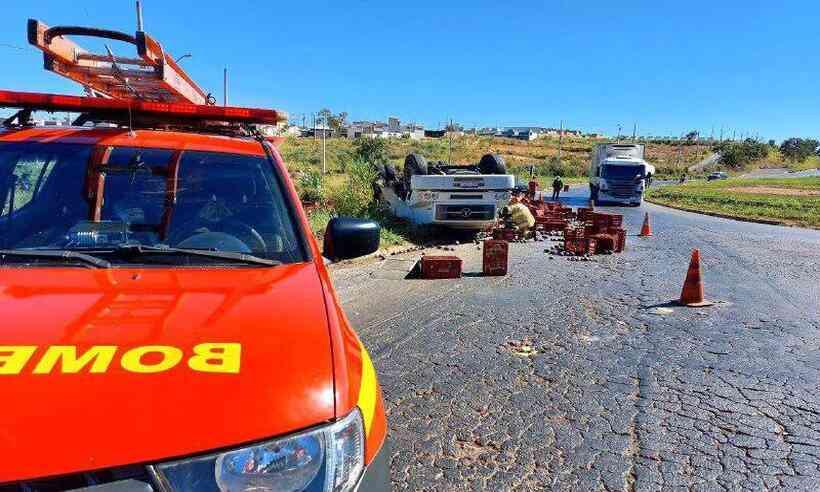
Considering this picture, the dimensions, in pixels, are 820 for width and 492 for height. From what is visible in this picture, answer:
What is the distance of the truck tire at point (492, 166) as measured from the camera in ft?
45.4

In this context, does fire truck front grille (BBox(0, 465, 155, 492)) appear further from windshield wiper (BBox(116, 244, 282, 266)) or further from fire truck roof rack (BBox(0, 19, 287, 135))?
fire truck roof rack (BBox(0, 19, 287, 135))

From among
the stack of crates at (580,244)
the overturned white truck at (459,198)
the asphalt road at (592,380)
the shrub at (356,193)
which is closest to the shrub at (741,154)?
the shrub at (356,193)

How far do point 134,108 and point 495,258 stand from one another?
6.16 m

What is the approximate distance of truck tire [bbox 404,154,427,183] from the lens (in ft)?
42.0

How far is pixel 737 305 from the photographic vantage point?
708 centimetres

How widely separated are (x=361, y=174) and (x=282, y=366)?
12745 millimetres

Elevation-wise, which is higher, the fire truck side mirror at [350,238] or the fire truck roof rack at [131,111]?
the fire truck roof rack at [131,111]

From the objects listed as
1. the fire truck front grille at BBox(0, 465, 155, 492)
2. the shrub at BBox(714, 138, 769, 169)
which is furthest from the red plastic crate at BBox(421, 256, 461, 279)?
the shrub at BBox(714, 138, 769, 169)

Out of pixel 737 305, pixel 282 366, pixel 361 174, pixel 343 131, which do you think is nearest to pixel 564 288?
pixel 737 305

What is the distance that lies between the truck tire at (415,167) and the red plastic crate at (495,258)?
442 centimetres

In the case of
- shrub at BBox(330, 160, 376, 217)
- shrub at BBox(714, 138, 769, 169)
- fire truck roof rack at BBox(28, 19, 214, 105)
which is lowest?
shrub at BBox(330, 160, 376, 217)

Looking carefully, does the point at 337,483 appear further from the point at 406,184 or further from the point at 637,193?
the point at 637,193

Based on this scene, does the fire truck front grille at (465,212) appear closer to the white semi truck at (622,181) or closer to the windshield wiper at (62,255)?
the windshield wiper at (62,255)

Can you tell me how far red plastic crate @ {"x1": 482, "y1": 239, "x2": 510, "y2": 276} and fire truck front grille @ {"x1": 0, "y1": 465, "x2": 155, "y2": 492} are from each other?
24.3 feet
